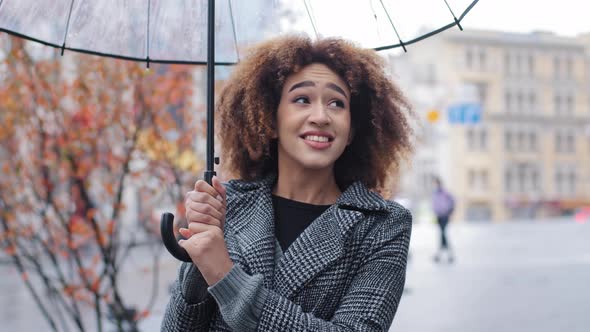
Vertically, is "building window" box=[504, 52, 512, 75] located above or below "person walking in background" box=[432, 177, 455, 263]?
above

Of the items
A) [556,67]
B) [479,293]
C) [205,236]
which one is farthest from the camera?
[556,67]

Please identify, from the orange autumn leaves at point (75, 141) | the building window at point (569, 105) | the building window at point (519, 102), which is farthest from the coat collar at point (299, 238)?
the building window at point (569, 105)

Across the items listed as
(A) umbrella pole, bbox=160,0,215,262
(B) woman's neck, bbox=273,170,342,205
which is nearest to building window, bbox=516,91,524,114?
(B) woman's neck, bbox=273,170,342,205

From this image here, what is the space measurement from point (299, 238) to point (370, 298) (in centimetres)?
28

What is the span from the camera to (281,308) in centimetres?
180

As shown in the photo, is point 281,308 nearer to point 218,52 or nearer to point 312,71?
point 312,71

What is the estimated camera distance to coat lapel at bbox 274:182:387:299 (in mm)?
1944

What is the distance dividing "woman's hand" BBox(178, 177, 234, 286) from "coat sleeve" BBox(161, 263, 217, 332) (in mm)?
137

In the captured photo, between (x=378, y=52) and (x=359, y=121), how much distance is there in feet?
0.78

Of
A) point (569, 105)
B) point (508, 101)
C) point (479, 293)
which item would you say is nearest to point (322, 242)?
point (479, 293)

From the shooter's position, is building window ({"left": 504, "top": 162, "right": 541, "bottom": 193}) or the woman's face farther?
building window ({"left": 504, "top": 162, "right": 541, "bottom": 193})

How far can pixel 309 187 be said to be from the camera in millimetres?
2209

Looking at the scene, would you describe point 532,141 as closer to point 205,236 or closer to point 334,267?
point 334,267

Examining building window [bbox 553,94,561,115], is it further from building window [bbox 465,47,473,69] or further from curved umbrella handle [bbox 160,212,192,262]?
curved umbrella handle [bbox 160,212,192,262]
